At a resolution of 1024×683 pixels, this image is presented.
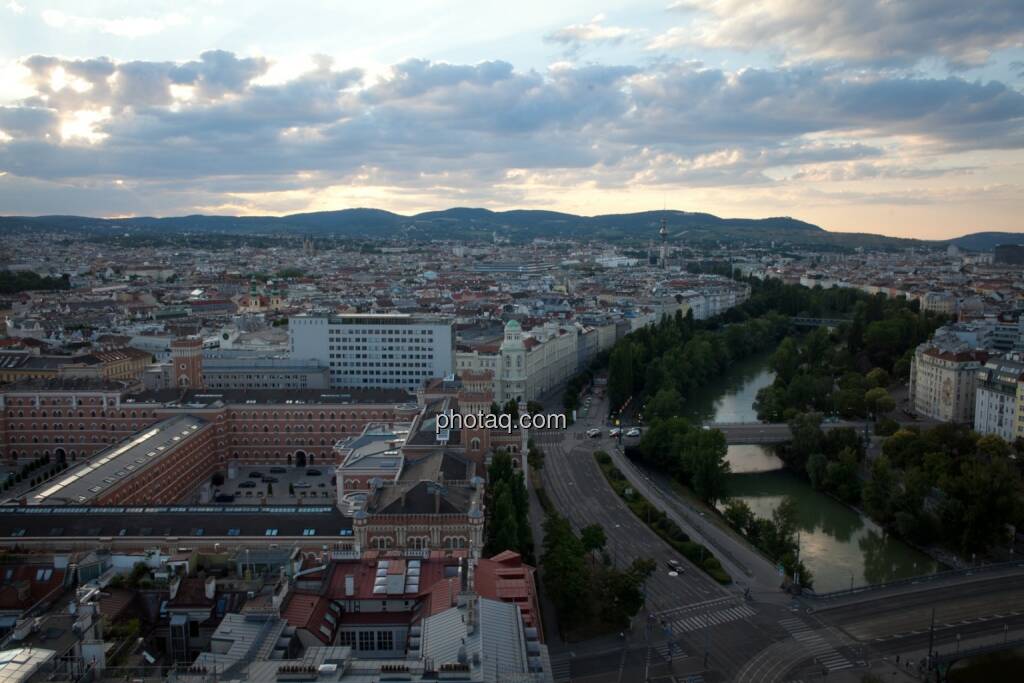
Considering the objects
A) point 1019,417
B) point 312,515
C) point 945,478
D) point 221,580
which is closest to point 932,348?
point 1019,417

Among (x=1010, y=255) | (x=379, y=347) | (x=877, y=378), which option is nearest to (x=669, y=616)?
(x=379, y=347)

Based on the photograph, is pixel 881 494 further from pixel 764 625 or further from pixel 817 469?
pixel 764 625

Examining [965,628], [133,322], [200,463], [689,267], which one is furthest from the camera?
[689,267]

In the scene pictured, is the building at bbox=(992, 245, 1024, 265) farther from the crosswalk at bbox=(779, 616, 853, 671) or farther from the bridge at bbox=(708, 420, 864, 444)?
the crosswalk at bbox=(779, 616, 853, 671)

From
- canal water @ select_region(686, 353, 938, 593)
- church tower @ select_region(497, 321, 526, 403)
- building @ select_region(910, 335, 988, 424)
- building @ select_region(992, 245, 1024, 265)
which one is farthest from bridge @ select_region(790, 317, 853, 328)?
building @ select_region(992, 245, 1024, 265)

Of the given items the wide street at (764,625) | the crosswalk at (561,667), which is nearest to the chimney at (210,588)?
the crosswalk at (561,667)

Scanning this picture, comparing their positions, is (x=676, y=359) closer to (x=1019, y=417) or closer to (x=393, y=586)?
(x=1019, y=417)
